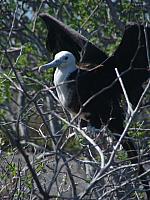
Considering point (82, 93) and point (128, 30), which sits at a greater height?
point (128, 30)

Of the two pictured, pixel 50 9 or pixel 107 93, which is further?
pixel 50 9

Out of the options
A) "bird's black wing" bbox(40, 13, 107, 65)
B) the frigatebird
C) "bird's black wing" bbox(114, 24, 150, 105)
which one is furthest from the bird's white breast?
"bird's black wing" bbox(114, 24, 150, 105)

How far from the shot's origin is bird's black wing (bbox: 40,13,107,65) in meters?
4.16

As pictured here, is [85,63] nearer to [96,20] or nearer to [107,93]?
[107,93]

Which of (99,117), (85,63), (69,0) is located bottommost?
(99,117)

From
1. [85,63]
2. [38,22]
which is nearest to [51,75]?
[85,63]

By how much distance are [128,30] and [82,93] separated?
0.46 meters

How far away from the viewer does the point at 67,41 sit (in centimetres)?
443

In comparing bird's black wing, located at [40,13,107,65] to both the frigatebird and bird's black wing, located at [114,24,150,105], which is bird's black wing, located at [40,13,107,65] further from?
bird's black wing, located at [114,24,150,105]

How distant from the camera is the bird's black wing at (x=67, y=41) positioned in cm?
416

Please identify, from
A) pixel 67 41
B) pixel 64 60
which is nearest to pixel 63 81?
pixel 64 60

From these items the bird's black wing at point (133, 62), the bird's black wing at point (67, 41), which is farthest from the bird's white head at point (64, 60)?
the bird's black wing at point (133, 62)

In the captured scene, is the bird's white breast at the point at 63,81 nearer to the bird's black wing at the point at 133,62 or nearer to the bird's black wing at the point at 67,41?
the bird's black wing at the point at 67,41

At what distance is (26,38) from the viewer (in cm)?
494
